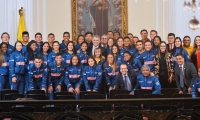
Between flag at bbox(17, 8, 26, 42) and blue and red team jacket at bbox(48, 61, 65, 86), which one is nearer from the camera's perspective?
blue and red team jacket at bbox(48, 61, 65, 86)

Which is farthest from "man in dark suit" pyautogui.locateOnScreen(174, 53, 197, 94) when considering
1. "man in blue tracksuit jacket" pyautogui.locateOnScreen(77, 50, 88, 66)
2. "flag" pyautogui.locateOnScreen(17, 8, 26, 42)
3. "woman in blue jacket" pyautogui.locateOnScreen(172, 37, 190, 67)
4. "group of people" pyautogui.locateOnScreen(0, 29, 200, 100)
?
"flag" pyautogui.locateOnScreen(17, 8, 26, 42)

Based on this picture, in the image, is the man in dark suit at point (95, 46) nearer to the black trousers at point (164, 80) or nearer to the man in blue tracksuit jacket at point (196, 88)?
the black trousers at point (164, 80)

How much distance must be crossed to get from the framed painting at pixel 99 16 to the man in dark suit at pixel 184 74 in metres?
5.47

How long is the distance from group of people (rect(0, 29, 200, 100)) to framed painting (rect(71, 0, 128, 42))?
435 centimetres

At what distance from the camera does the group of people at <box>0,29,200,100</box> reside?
12242mm

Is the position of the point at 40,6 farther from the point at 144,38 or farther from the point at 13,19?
the point at 144,38

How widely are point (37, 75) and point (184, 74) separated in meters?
4.00

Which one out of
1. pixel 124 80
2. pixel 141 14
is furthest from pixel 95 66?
pixel 141 14

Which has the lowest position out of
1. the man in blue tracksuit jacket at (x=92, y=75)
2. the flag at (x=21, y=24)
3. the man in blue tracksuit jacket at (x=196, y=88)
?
the man in blue tracksuit jacket at (x=196, y=88)

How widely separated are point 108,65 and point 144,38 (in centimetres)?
201

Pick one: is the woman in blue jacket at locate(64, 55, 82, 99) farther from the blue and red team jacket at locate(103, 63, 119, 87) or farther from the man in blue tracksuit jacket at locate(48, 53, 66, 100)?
the blue and red team jacket at locate(103, 63, 119, 87)

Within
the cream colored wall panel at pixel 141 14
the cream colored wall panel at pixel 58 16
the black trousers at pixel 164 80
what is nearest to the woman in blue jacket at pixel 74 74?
the black trousers at pixel 164 80

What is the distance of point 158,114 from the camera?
24.0 ft

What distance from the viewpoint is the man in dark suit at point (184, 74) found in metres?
12.1
